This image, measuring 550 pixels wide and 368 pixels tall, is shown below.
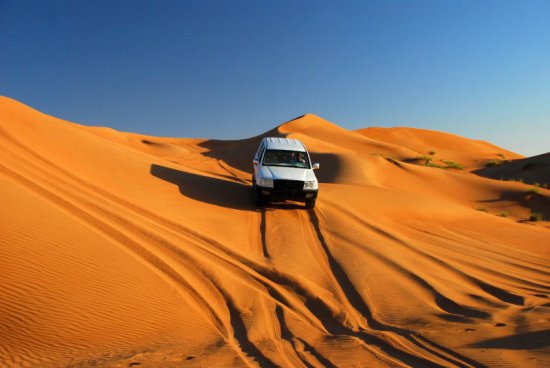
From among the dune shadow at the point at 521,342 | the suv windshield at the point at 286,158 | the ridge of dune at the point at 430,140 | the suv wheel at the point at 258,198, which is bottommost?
the dune shadow at the point at 521,342

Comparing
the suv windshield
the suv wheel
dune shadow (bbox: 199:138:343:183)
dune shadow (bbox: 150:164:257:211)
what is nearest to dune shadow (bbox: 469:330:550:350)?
the suv wheel

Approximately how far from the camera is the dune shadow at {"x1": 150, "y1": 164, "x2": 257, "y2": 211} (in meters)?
13.8

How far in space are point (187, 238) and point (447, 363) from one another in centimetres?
593

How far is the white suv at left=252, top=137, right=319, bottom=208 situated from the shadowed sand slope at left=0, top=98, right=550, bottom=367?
0.58 meters

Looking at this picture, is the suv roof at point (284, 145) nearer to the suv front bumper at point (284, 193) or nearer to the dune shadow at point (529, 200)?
the suv front bumper at point (284, 193)

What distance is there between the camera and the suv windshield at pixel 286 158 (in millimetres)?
14125

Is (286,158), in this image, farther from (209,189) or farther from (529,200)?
(529,200)

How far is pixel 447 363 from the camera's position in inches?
186

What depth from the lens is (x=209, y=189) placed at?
15406 millimetres

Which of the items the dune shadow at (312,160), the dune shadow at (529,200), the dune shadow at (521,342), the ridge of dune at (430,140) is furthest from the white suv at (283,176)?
the ridge of dune at (430,140)

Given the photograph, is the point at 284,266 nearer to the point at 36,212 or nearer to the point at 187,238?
the point at 187,238

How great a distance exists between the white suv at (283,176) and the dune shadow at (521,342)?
318 inches

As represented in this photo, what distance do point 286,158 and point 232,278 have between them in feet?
23.4

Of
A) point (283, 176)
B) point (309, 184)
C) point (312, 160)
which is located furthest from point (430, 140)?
point (283, 176)
